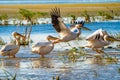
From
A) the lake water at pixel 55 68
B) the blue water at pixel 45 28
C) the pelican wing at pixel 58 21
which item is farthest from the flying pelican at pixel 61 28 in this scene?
the blue water at pixel 45 28

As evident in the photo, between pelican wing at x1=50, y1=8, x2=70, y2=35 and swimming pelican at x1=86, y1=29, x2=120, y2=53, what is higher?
pelican wing at x1=50, y1=8, x2=70, y2=35

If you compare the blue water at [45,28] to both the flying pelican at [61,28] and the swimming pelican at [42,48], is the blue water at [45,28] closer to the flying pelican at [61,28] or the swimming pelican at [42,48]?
the flying pelican at [61,28]

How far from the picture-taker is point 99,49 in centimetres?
1331

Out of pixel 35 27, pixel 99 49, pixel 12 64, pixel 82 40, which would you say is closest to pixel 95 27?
pixel 35 27

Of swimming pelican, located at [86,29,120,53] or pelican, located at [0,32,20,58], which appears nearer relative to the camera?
pelican, located at [0,32,20,58]

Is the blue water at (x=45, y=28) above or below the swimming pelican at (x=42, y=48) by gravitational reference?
below

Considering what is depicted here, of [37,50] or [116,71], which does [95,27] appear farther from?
[116,71]

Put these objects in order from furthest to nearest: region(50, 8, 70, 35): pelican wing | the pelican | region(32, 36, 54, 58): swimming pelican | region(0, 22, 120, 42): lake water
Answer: region(0, 22, 120, 42): lake water < region(50, 8, 70, 35): pelican wing < the pelican < region(32, 36, 54, 58): swimming pelican

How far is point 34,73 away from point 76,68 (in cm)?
101

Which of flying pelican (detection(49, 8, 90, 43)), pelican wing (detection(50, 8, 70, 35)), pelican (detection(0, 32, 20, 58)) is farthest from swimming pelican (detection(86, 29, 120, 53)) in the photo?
pelican (detection(0, 32, 20, 58))

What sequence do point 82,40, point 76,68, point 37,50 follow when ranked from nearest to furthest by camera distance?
point 76,68 → point 37,50 → point 82,40

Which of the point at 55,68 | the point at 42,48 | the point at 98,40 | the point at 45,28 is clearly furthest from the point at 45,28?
the point at 55,68

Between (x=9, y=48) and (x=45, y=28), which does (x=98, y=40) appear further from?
(x=45, y=28)

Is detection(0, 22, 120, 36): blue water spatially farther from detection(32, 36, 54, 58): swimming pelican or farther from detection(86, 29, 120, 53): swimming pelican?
detection(32, 36, 54, 58): swimming pelican
